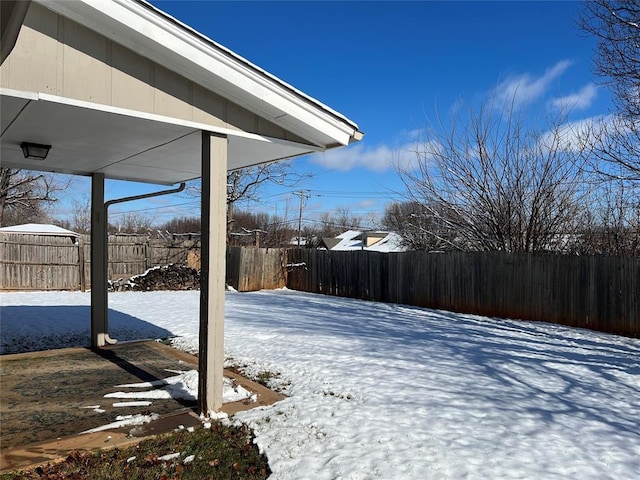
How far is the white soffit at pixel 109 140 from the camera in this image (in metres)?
3.17

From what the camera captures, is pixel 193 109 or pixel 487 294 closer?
pixel 193 109

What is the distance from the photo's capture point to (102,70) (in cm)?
307

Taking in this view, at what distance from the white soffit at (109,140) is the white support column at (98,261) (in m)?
0.37

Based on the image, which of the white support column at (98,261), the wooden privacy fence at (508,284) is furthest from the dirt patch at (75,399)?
the wooden privacy fence at (508,284)

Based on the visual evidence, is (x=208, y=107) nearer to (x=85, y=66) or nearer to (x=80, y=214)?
(x=85, y=66)

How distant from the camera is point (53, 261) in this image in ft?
44.4

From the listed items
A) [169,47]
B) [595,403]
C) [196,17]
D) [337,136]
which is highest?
[196,17]

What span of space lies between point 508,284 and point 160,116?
8816mm

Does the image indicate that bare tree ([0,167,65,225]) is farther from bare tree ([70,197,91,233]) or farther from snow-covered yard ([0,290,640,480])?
bare tree ([70,197,91,233])

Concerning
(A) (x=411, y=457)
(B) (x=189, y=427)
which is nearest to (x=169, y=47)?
(B) (x=189, y=427)

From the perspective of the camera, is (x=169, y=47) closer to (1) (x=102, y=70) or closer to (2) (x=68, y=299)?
(1) (x=102, y=70)

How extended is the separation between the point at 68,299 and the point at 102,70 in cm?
1014

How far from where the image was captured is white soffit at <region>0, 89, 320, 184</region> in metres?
3.17

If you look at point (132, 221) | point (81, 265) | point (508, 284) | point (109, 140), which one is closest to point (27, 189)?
point (81, 265)
